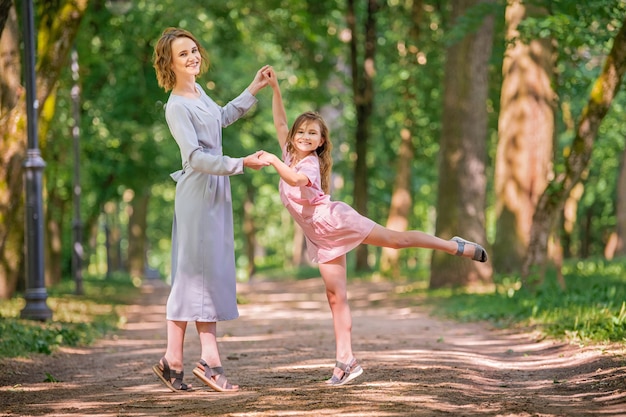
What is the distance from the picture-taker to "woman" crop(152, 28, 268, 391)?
714 cm

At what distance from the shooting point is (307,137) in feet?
23.4

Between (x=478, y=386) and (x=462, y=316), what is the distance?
7453mm

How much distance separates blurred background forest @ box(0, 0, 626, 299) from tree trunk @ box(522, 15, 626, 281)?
2cm

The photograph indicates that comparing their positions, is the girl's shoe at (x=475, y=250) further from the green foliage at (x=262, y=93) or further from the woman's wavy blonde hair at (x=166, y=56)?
the green foliage at (x=262, y=93)

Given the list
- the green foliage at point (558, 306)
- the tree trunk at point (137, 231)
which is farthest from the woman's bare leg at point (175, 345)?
the tree trunk at point (137, 231)

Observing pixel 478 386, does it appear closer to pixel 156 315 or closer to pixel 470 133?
pixel 156 315

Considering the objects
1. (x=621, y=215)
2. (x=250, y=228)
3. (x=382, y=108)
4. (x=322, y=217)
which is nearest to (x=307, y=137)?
(x=322, y=217)

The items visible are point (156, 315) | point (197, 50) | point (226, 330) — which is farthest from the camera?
point (156, 315)

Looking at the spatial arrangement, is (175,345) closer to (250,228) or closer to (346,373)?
(346,373)

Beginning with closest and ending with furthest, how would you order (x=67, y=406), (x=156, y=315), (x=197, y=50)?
(x=67, y=406) < (x=197, y=50) < (x=156, y=315)

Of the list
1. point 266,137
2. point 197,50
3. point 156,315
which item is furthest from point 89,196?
point 197,50

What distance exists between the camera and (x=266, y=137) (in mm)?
36062

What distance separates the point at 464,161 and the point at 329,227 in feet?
43.1

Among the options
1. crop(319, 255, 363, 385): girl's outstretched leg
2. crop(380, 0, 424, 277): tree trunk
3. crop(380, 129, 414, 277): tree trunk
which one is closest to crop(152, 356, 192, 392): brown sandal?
crop(319, 255, 363, 385): girl's outstretched leg
